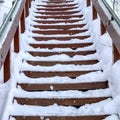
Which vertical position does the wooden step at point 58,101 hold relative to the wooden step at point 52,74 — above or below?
below

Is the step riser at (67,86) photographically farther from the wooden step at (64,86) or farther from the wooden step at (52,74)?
the wooden step at (52,74)

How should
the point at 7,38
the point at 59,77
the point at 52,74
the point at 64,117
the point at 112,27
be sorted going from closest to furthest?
1. the point at 64,117
2. the point at 7,38
3. the point at 112,27
4. the point at 59,77
5. the point at 52,74

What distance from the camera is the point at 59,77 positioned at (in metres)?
5.34

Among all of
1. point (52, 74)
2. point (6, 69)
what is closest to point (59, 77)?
point (52, 74)

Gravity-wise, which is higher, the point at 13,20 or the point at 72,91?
the point at 13,20

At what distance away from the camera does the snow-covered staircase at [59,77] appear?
4.48 metres

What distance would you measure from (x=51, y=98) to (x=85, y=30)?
309 centimetres

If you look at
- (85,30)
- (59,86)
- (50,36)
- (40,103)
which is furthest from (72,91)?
(85,30)

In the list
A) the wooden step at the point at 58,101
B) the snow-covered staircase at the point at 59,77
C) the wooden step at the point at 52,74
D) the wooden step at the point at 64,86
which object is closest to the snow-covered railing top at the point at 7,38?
the snow-covered staircase at the point at 59,77

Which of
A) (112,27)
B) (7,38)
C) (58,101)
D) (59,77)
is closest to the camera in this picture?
(7,38)

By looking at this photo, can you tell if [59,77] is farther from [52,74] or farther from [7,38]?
[7,38]

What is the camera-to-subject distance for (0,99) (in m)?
4.71

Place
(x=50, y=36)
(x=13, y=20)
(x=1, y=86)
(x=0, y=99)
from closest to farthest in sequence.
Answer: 1. (x=0, y=99)
2. (x=1, y=86)
3. (x=13, y=20)
4. (x=50, y=36)

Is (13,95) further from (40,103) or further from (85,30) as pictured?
(85,30)
